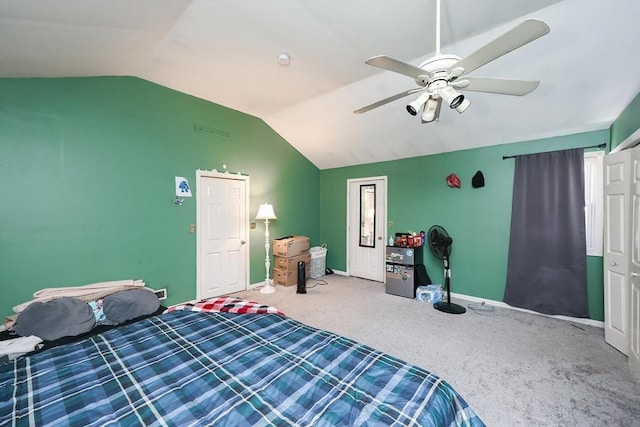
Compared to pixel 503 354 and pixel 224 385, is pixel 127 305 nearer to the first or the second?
pixel 224 385

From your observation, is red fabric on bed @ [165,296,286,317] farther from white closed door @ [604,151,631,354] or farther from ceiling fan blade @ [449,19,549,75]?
white closed door @ [604,151,631,354]

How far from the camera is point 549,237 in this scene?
335 centimetres

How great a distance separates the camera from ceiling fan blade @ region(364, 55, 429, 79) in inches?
57.4

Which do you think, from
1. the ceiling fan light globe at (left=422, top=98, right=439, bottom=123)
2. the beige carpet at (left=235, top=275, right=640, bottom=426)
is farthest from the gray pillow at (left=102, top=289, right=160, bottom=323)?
the ceiling fan light globe at (left=422, top=98, right=439, bottom=123)

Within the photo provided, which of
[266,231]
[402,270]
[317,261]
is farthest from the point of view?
[317,261]

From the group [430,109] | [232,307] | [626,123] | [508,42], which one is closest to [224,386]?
[232,307]

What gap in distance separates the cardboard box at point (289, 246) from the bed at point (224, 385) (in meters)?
3.00

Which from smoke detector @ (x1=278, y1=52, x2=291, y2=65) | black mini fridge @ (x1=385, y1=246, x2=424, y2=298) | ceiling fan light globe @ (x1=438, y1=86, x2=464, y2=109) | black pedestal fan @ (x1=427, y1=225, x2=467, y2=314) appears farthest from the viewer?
black mini fridge @ (x1=385, y1=246, x2=424, y2=298)

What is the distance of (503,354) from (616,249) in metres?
1.56

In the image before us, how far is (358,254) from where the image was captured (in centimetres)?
541

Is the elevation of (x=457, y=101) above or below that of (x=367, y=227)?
above

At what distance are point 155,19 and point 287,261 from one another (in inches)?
143

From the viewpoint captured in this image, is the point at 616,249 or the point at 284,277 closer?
the point at 616,249

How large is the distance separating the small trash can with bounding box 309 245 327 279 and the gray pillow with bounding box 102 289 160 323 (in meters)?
3.10
